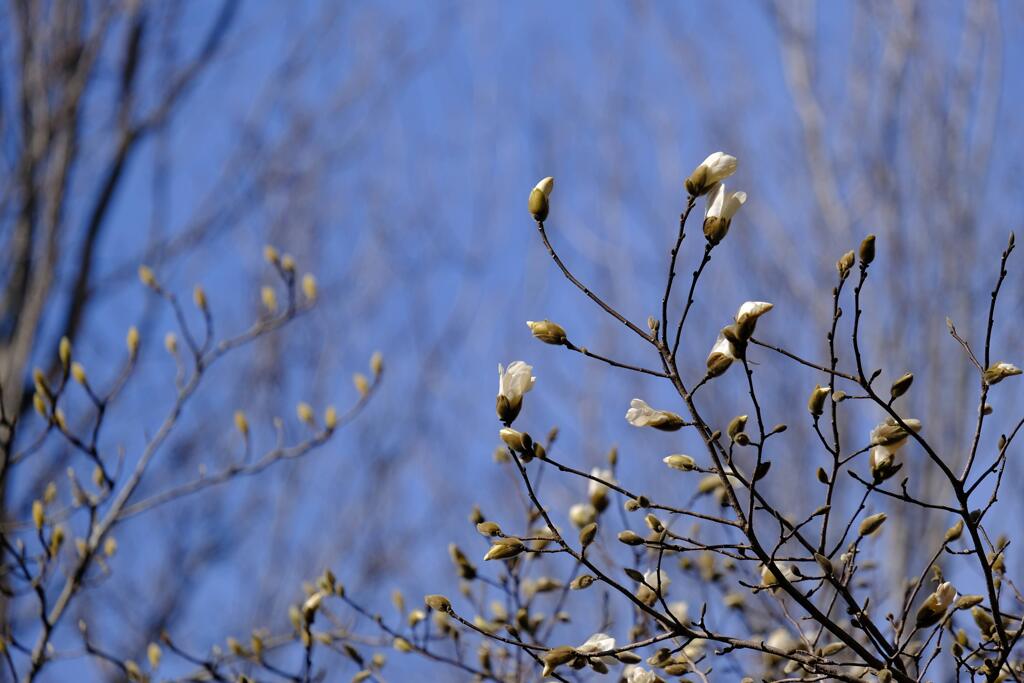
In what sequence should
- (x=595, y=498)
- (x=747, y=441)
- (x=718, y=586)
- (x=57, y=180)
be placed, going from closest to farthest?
(x=747, y=441) → (x=595, y=498) → (x=718, y=586) → (x=57, y=180)

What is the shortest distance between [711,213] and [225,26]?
10.3 feet

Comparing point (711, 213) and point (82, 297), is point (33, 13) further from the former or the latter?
point (711, 213)

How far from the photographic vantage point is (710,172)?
1085mm

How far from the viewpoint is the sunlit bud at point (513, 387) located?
109cm

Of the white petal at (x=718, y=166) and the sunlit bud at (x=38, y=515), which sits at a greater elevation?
the white petal at (x=718, y=166)

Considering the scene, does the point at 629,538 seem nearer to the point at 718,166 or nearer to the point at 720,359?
the point at 720,359

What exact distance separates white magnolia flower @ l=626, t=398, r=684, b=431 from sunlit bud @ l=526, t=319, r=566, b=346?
0.10 m

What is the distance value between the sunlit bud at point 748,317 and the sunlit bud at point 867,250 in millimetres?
133

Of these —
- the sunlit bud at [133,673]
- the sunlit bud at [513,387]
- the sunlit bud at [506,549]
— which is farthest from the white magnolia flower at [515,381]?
the sunlit bud at [133,673]

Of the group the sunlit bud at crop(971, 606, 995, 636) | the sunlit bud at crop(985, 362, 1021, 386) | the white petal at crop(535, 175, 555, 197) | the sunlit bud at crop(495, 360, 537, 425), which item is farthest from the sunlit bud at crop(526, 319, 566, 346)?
the sunlit bud at crop(971, 606, 995, 636)

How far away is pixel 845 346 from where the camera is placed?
11.9 feet

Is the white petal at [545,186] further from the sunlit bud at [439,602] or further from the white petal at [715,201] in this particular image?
the sunlit bud at [439,602]

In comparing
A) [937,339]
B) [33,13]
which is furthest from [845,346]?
[33,13]

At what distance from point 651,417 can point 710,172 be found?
10.3 inches
